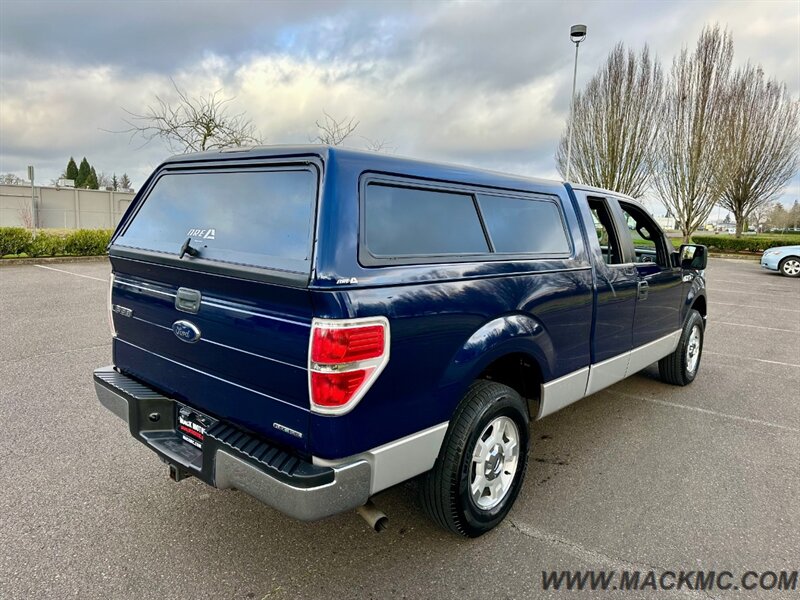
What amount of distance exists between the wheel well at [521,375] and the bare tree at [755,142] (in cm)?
2604

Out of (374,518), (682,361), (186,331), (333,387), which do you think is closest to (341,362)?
(333,387)

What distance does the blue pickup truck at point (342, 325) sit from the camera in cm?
Answer: 210

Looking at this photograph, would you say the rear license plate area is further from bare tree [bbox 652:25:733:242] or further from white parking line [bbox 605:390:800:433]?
bare tree [bbox 652:25:733:242]

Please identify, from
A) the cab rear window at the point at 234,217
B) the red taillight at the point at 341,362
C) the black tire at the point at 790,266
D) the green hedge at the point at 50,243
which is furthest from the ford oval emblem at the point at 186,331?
the black tire at the point at 790,266

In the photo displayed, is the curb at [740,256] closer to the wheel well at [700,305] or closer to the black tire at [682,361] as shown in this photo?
the wheel well at [700,305]

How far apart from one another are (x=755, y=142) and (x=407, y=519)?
99.2 ft

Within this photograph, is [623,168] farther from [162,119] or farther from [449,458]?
[449,458]

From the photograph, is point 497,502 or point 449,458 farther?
point 497,502

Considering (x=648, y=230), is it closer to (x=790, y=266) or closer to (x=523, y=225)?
(x=523, y=225)

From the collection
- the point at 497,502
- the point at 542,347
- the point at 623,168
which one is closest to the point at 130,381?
the point at 497,502

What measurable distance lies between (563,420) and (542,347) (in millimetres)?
1685

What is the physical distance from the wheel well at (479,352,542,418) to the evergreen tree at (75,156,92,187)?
76.2 meters

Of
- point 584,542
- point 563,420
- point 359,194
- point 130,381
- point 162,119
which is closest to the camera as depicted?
point 359,194

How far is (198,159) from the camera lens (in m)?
2.86
